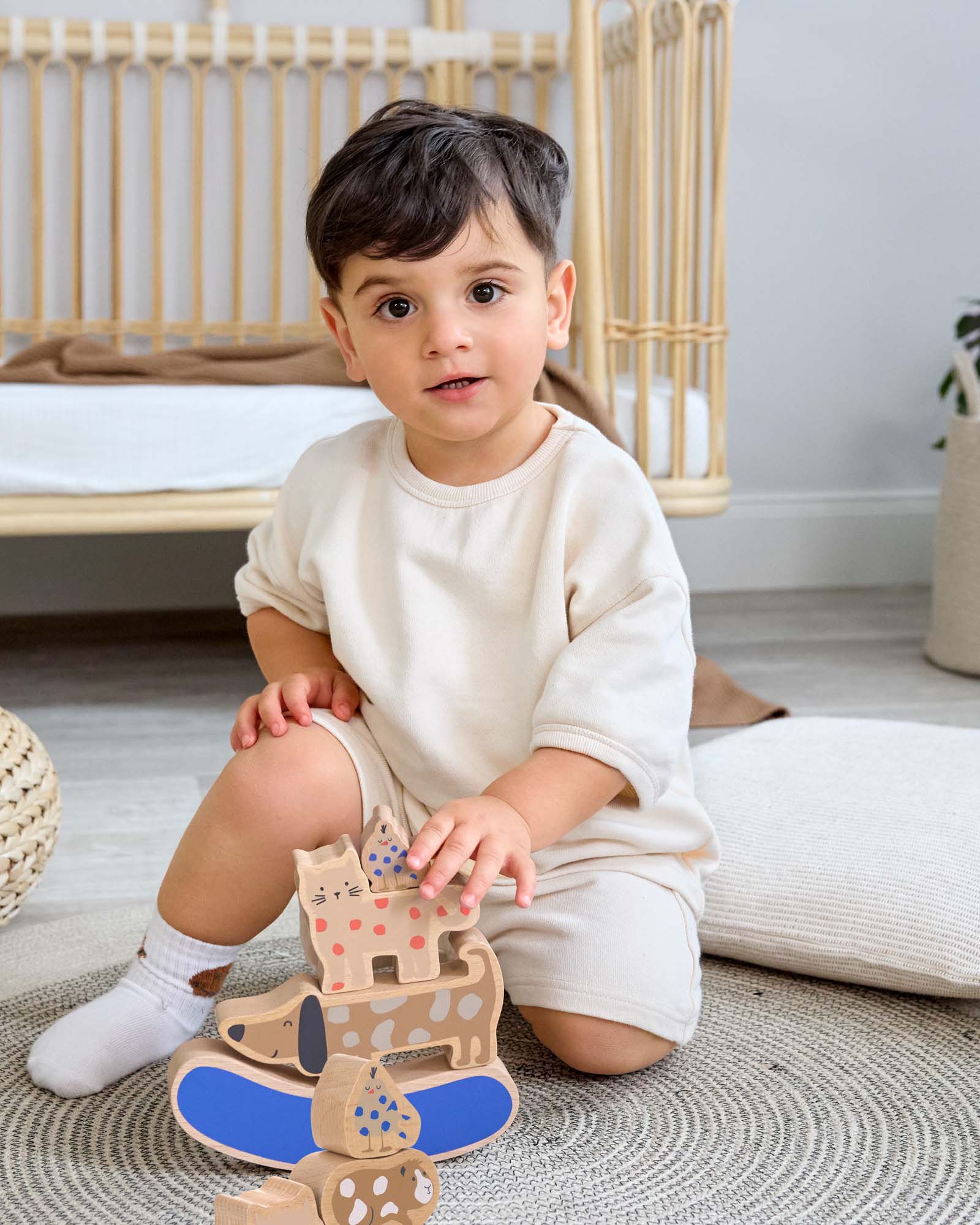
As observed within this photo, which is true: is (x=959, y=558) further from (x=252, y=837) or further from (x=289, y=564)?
(x=252, y=837)

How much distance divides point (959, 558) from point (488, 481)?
1205 millimetres

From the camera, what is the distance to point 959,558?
182 centimetres

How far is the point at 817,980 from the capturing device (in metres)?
0.93

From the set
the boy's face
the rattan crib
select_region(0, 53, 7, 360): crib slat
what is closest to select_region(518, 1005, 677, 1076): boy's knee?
the boy's face

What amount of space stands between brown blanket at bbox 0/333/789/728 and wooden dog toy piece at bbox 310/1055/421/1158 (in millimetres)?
1044

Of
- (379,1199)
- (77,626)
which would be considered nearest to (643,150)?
(77,626)

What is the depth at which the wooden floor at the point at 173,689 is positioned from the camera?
3.90 feet

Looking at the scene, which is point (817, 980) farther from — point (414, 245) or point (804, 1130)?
point (414, 245)

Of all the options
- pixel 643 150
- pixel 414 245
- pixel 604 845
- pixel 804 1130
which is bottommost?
pixel 804 1130

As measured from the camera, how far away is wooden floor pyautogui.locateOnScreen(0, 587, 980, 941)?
1188 millimetres

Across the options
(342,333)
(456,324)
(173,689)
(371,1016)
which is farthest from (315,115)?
(371,1016)

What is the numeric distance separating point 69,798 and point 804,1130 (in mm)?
841

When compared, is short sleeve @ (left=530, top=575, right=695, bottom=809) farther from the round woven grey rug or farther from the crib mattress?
the crib mattress

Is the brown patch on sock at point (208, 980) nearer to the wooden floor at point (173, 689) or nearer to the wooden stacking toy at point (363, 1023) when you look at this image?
the wooden stacking toy at point (363, 1023)
